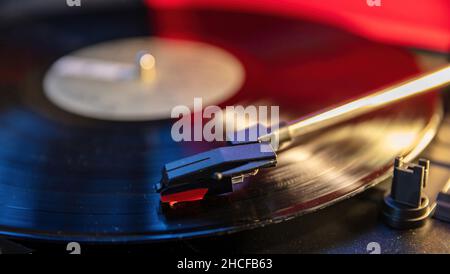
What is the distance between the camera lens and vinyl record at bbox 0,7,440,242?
28.6 inches

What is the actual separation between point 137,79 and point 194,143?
1.04 ft

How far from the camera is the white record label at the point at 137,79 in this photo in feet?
3.56

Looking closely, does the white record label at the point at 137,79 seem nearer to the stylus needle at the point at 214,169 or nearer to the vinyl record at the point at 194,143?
the vinyl record at the point at 194,143

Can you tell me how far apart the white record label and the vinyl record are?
0.02 meters

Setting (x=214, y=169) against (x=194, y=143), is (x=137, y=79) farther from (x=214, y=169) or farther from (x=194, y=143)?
(x=214, y=169)

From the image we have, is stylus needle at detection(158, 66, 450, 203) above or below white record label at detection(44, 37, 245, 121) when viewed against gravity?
below

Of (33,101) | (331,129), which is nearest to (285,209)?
(331,129)

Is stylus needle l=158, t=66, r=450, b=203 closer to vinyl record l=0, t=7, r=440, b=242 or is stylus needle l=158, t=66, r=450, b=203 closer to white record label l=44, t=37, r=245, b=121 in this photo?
vinyl record l=0, t=7, r=440, b=242

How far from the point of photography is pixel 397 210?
746 millimetres

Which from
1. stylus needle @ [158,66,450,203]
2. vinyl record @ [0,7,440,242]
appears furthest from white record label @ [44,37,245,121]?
stylus needle @ [158,66,450,203]

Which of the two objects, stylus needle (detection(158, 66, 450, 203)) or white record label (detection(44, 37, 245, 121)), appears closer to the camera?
stylus needle (detection(158, 66, 450, 203))

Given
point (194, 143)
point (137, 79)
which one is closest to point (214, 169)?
point (194, 143)

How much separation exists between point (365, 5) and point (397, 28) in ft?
0.32

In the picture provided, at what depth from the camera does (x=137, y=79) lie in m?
1.19
